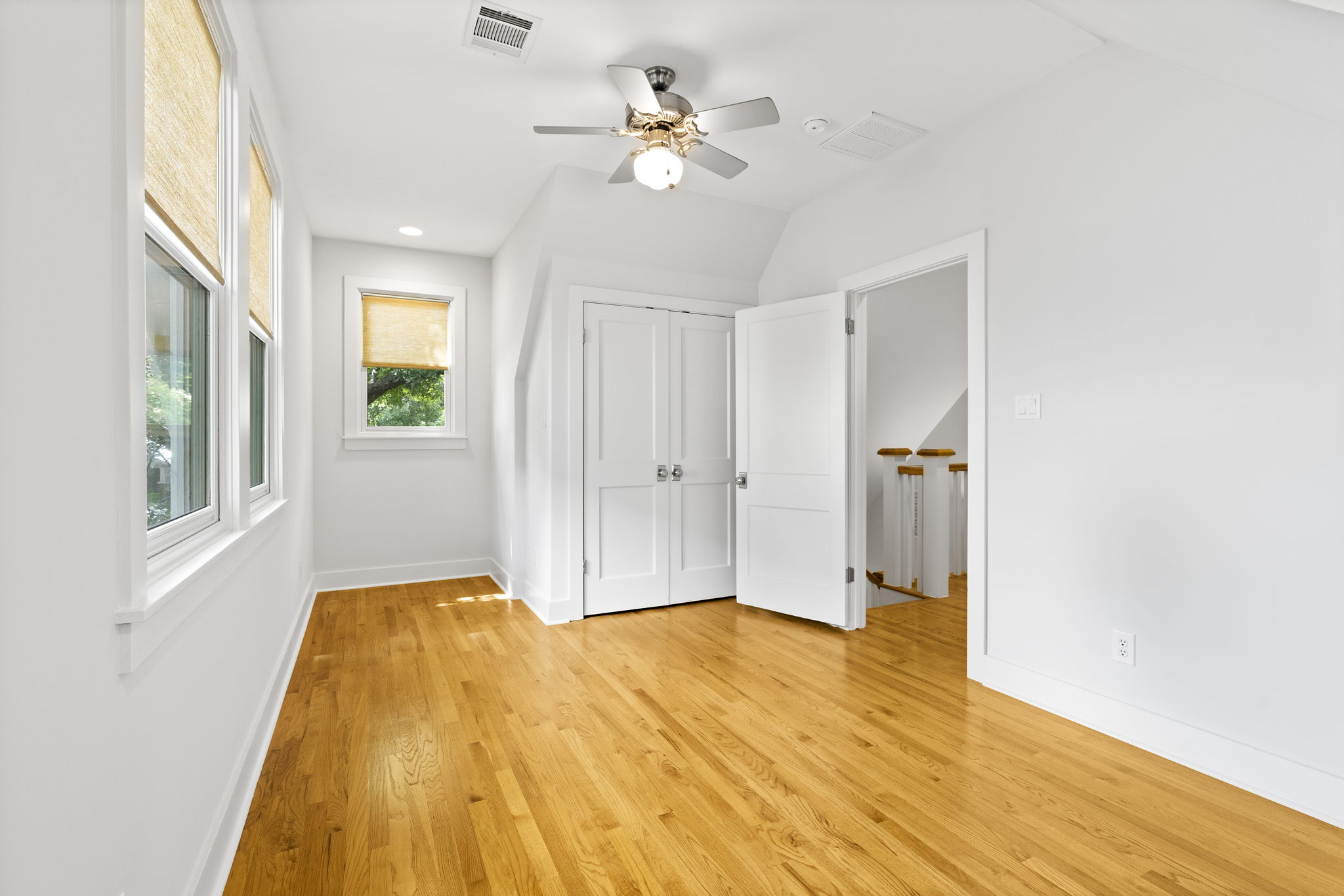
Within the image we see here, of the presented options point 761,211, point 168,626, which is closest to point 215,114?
point 168,626

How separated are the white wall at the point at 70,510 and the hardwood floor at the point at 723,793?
0.71 m

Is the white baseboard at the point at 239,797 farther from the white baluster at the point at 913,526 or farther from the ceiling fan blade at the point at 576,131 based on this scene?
the white baluster at the point at 913,526

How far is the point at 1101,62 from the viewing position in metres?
2.52

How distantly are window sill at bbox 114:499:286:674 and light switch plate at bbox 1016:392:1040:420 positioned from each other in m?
3.04

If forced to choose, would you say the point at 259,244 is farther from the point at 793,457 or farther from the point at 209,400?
the point at 793,457

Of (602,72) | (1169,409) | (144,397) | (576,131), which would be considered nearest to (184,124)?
(144,397)

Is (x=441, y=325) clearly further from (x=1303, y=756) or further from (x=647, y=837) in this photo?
(x=1303, y=756)

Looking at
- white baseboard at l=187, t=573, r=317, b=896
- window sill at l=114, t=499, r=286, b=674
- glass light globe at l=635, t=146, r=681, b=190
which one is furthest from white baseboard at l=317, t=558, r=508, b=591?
glass light globe at l=635, t=146, r=681, b=190

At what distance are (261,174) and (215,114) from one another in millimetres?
869

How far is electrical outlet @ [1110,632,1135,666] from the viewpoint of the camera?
2.44 metres

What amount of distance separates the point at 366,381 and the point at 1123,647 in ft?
17.1

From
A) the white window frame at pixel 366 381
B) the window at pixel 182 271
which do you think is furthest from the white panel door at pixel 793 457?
the window at pixel 182 271

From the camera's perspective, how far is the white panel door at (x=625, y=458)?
13.6ft

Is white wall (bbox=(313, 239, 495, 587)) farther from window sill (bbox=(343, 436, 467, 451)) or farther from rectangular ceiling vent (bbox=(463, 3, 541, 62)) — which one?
rectangular ceiling vent (bbox=(463, 3, 541, 62))
